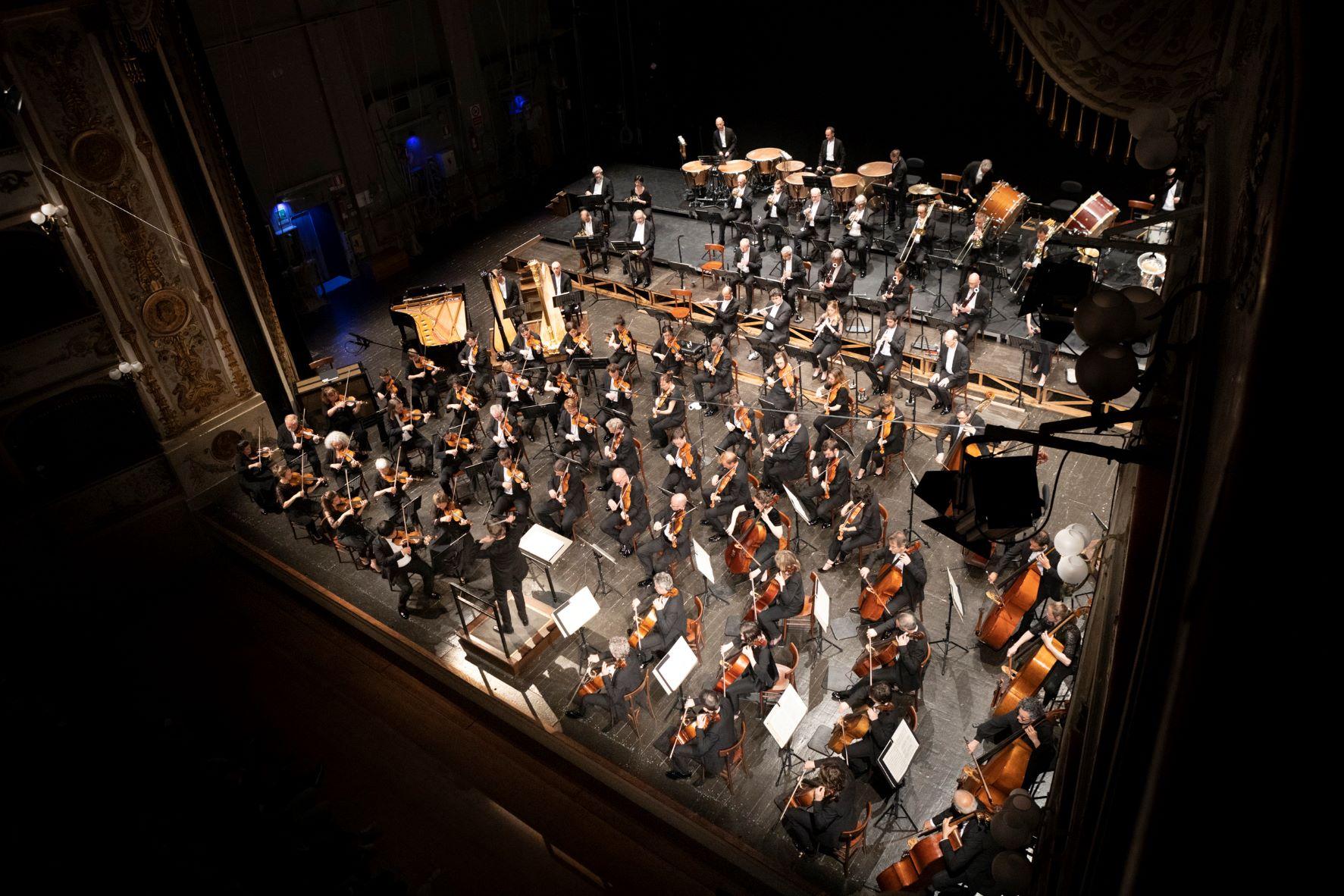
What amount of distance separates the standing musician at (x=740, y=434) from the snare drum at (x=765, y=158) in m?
6.76

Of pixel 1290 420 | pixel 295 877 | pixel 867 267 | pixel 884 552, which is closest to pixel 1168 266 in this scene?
pixel 1290 420

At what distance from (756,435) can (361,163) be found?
32.8ft

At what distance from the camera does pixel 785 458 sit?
9945 millimetres

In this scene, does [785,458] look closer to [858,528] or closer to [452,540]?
[858,528]

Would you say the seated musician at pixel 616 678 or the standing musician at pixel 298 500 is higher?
the standing musician at pixel 298 500

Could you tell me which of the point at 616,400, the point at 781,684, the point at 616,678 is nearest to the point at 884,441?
the point at 616,400

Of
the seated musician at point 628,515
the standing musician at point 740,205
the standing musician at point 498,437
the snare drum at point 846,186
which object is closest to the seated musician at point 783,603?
the seated musician at point 628,515

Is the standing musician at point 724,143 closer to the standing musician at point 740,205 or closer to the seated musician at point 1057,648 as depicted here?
the standing musician at point 740,205

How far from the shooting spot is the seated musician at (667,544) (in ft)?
A: 29.4

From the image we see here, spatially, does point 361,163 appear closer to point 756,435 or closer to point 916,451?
point 756,435

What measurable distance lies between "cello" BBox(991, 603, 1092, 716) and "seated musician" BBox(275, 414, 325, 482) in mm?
8178

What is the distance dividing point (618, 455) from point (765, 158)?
309 inches

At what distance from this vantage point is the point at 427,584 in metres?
9.52

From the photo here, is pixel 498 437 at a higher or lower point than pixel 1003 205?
lower
